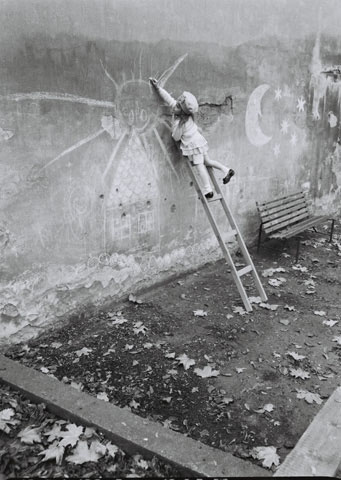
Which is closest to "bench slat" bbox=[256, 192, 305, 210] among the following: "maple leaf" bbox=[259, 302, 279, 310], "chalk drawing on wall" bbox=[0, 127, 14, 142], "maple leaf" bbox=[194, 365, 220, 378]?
"maple leaf" bbox=[259, 302, 279, 310]

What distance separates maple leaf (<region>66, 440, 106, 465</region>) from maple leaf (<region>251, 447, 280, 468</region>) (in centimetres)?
106

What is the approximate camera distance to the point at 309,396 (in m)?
3.87

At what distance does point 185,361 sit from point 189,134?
2602 mm

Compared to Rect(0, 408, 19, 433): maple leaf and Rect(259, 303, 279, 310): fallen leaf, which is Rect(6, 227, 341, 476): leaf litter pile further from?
Rect(0, 408, 19, 433): maple leaf

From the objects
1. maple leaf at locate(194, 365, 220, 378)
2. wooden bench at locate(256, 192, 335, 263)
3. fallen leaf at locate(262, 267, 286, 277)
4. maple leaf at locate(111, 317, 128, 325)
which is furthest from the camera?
wooden bench at locate(256, 192, 335, 263)

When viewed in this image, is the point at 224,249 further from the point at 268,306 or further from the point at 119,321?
the point at 119,321

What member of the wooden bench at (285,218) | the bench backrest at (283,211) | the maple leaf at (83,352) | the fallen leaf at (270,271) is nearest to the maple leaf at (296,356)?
the maple leaf at (83,352)

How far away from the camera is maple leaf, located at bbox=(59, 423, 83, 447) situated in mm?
3047

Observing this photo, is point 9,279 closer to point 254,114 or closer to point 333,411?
point 333,411

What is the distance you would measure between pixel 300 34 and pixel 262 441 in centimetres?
643

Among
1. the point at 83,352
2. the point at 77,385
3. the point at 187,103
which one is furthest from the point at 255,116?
the point at 77,385

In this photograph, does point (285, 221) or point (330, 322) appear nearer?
point (330, 322)

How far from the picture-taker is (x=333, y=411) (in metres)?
3.32

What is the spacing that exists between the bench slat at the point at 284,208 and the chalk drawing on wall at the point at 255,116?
103 cm
